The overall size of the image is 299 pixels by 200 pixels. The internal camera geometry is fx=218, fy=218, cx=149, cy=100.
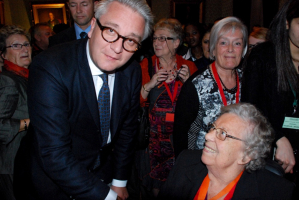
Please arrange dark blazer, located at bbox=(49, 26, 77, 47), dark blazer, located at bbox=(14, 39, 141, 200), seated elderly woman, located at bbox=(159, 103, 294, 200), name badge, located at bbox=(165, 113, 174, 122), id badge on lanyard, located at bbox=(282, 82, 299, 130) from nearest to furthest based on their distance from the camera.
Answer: dark blazer, located at bbox=(14, 39, 141, 200) → seated elderly woman, located at bbox=(159, 103, 294, 200) → id badge on lanyard, located at bbox=(282, 82, 299, 130) → name badge, located at bbox=(165, 113, 174, 122) → dark blazer, located at bbox=(49, 26, 77, 47)

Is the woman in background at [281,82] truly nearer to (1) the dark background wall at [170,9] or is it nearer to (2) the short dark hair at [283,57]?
(2) the short dark hair at [283,57]

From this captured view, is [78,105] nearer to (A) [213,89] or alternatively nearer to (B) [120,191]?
(B) [120,191]

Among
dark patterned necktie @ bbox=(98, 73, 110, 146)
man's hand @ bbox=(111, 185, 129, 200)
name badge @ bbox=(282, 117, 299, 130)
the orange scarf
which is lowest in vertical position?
man's hand @ bbox=(111, 185, 129, 200)

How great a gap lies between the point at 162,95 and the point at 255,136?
1.20m

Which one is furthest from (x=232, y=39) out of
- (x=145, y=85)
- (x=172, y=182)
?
(x=172, y=182)

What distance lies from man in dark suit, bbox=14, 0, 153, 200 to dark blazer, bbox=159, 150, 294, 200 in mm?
462

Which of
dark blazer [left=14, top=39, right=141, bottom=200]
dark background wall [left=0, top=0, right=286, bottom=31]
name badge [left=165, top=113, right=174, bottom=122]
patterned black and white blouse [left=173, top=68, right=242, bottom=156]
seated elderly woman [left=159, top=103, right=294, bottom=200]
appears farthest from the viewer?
dark background wall [left=0, top=0, right=286, bottom=31]

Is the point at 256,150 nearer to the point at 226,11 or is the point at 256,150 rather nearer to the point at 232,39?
the point at 232,39

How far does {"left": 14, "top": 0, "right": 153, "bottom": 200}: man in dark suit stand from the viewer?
1.17 metres

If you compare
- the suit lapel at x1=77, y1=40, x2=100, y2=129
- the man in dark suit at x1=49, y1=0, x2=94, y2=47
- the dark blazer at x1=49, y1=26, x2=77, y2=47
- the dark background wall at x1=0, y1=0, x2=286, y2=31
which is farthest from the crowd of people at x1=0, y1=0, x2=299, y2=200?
the dark background wall at x1=0, y1=0, x2=286, y2=31

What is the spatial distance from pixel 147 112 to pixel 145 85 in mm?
304

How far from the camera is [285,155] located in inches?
61.5

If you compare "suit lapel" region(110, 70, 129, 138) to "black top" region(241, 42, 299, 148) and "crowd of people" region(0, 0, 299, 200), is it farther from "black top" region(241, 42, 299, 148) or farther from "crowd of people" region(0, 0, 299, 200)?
"black top" region(241, 42, 299, 148)

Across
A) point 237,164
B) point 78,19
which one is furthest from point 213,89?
point 78,19
